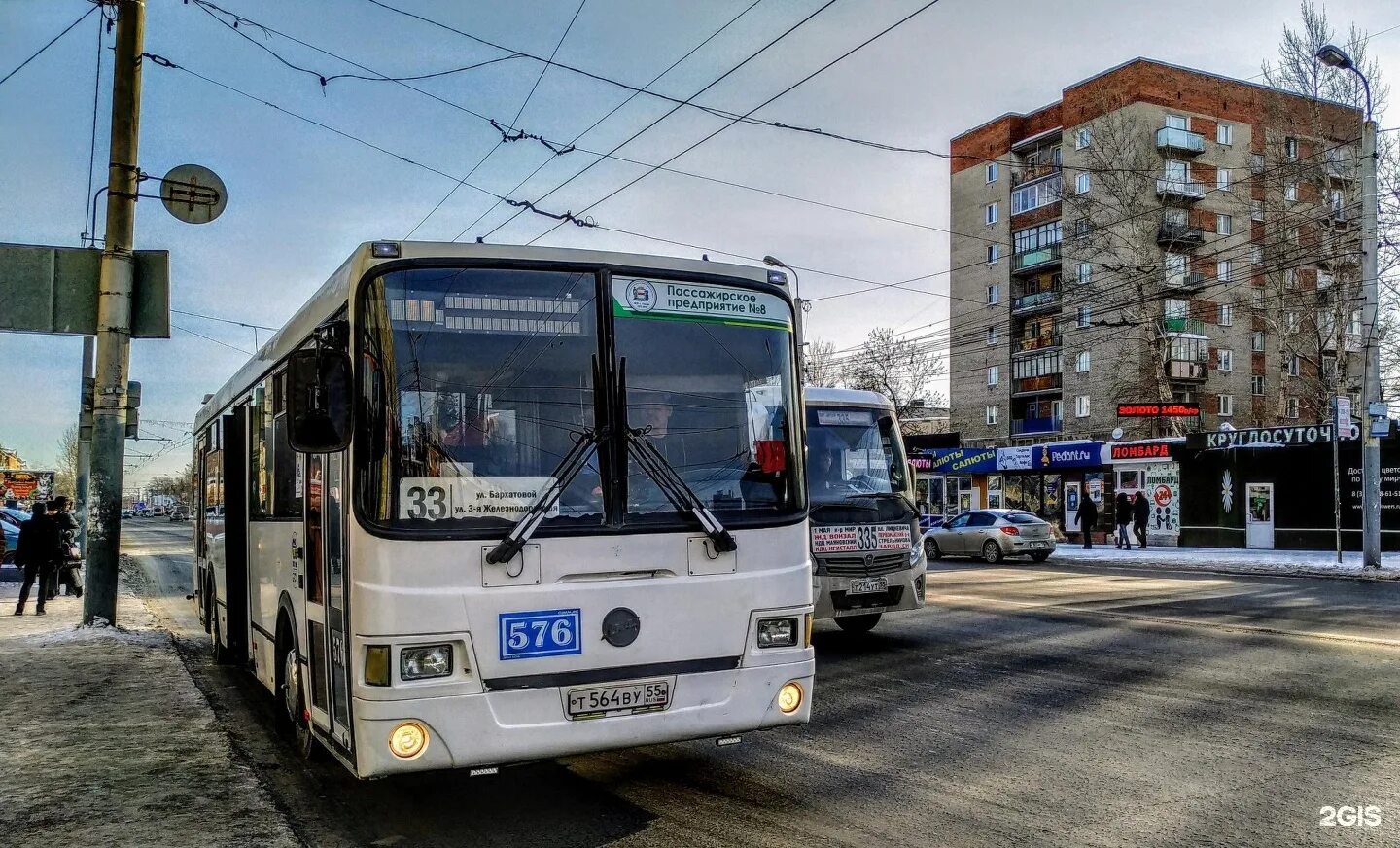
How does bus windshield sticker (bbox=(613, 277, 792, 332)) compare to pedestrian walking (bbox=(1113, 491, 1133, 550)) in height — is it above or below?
above

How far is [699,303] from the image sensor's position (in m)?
5.67

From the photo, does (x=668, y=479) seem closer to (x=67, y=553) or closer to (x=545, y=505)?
(x=545, y=505)

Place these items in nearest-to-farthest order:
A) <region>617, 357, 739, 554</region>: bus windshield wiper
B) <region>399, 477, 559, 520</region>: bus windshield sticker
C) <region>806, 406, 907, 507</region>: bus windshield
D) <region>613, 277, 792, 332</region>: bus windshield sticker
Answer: <region>399, 477, 559, 520</region>: bus windshield sticker
<region>617, 357, 739, 554</region>: bus windshield wiper
<region>613, 277, 792, 332</region>: bus windshield sticker
<region>806, 406, 907, 507</region>: bus windshield

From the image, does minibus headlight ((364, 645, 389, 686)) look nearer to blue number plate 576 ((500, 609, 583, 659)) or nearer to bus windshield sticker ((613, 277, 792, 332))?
blue number plate 576 ((500, 609, 583, 659))

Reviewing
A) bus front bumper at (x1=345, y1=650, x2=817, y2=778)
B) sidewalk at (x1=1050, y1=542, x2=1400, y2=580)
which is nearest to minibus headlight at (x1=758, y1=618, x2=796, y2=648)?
bus front bumper at (x1=345, y1=650, x2=817, y2=778)

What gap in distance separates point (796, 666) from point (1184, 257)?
60.7 m

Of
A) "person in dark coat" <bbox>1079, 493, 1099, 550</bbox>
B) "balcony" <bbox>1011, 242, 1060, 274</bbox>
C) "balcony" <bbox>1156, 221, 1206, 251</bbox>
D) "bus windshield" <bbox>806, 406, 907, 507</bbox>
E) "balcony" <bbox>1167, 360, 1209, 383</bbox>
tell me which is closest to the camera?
"bus windshield" <bbox>806, 406, 907, 507</bbox>

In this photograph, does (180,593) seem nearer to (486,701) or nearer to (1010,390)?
(486,701)

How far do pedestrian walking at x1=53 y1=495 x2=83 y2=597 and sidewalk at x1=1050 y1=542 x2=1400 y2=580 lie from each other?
21.6 meters

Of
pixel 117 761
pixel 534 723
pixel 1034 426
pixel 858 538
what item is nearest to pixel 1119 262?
pixel 1034 426

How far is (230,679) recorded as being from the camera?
10102 millimetres

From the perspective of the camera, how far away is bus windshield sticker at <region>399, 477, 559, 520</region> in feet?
16.1

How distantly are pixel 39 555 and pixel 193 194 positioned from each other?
684cm

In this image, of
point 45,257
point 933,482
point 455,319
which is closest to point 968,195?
point 933,482
